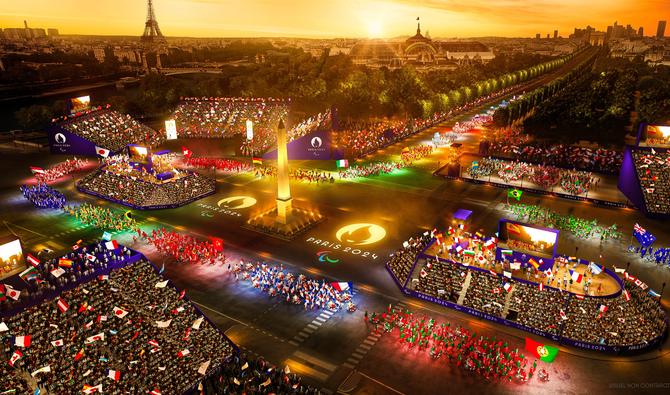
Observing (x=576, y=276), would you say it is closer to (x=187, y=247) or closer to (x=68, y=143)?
(x=187, y=247)

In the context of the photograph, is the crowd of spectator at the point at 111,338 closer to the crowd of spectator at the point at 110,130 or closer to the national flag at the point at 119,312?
the national flag at the point at 119,312

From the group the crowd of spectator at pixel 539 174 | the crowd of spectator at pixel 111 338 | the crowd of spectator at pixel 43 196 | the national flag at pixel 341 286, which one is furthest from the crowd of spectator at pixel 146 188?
the crowd of spectator at pixel 539 174

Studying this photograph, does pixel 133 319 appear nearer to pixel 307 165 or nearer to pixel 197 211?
pixel 197 211

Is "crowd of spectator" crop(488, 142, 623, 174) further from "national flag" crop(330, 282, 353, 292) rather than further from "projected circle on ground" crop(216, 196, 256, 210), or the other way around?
"national flag" crop(330, 282, 353, 292)

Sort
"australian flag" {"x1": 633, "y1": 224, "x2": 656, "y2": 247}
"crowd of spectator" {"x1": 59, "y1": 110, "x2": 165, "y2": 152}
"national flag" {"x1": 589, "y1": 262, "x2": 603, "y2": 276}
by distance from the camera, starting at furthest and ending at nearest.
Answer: "crowd of spectator" {"x1": 59, "y1": 110, "x2": 165, "y2": 152} < "australian flag" {"x1": 633, "y1": 224, "x2": 656, "y2": 247} < "national flag" {"x1": 589, "y1": 262, "x2": 603, "y2": 276}

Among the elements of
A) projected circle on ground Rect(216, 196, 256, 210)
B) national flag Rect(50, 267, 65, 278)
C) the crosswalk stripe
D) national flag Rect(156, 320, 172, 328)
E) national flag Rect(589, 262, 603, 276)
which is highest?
national flag Rect(50, 267, 65, 278)

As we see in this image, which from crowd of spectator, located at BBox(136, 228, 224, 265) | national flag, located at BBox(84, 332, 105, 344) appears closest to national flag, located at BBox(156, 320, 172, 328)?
national flag, located at BBox(84, 332, 105, 344)
